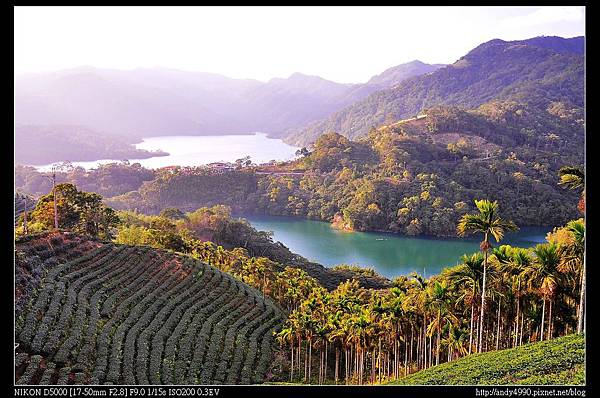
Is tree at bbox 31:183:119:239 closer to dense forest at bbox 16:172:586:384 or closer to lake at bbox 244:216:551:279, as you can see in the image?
dense forest at bbox 16:172:586:384

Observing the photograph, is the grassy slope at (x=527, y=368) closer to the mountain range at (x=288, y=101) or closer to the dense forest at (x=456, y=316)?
the dense forest at (x=456, y=316)

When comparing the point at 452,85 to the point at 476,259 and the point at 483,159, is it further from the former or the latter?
the point at 476,259

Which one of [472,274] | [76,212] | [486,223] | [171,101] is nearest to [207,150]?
[171,101]

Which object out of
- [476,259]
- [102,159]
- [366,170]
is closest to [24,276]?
[476,259]

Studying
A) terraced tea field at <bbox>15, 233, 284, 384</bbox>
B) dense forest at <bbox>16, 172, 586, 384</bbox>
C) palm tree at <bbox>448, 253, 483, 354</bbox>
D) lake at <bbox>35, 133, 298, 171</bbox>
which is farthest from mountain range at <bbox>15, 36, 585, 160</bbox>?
palm tree at <bbox>448, 253, 483, 354</bbox>

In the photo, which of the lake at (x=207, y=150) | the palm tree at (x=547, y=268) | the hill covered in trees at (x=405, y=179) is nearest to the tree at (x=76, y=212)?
the palm tree at (x=547, y=268)
